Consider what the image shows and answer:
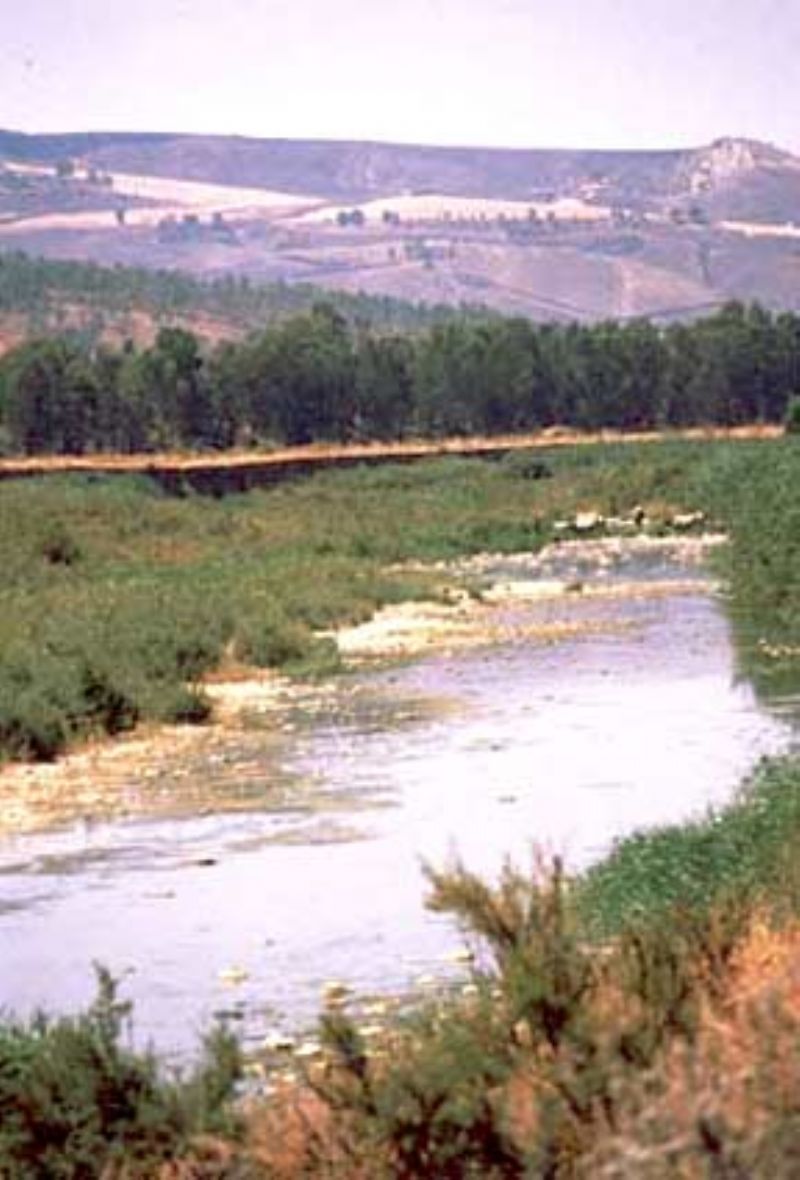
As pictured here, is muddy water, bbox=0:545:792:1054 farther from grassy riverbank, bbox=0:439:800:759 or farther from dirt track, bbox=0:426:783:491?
dirt track, bbox=0:426:783:491

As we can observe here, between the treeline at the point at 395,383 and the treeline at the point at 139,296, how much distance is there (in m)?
45.3

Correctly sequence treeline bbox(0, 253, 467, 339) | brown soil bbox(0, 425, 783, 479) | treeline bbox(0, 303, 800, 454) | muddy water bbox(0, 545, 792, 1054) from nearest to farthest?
muddy water bbox(0, 545, 792, 1054), brown soil bbox(0, 425, 783, 479), treeline bbox(0, 303, 800, 454), treeline bbox(0, 253, 467, 339)

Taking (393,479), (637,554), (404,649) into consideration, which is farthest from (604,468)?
(404,649)

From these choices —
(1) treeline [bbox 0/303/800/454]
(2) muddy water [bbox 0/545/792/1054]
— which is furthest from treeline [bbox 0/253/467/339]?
(2) muddy water [bbox 0/545/792/1054]

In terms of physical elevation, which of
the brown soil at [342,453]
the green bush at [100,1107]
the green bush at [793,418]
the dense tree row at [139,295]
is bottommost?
the dense tree row at [139,295]

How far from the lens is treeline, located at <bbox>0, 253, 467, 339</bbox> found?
156250mm

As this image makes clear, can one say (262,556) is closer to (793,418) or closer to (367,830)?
(367,830)

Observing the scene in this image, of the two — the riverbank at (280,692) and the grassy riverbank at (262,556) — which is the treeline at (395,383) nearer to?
the grassy riverbank at (262,556)

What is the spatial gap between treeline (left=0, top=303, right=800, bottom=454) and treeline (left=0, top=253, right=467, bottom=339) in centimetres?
4530

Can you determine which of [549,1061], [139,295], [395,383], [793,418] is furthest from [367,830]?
[139,295]

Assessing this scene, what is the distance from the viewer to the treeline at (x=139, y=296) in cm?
15625

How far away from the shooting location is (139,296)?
164250 mm

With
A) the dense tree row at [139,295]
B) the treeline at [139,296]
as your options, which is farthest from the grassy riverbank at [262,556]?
the dense tree row at [139,295]

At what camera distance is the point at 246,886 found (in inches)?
767
